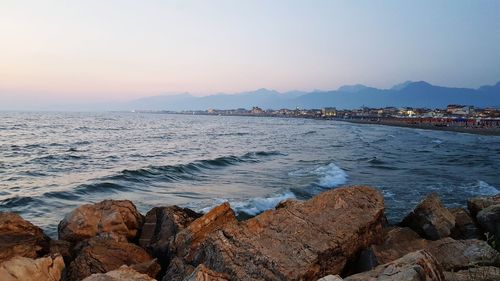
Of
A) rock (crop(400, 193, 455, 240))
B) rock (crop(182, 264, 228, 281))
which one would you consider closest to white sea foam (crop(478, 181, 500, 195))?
rock (crop(400, 193, 455, 240))

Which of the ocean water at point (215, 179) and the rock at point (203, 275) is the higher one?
the rock at point (203, 275)

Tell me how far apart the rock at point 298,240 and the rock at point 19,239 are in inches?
145

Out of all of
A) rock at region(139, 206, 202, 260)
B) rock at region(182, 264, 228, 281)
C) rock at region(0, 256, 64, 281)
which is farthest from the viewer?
rock at region(139, 206, 202, 260)

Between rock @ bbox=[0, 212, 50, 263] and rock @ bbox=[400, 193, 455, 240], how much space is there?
8919 millimetres

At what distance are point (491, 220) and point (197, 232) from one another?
292 inches

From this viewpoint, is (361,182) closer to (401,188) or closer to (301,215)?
(401,188)

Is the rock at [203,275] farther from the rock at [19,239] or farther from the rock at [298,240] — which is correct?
the rock at [19,239]

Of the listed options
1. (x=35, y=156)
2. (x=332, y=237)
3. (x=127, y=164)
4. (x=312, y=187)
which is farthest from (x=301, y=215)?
(x=35, y=156)

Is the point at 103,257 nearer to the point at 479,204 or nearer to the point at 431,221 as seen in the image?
the point at 431,221

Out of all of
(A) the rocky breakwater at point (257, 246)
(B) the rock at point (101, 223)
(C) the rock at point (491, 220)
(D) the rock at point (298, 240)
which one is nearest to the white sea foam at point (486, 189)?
(C) the rock at point (491, 220)

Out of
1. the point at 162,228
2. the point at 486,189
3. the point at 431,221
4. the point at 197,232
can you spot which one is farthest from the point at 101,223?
the point at 486,189

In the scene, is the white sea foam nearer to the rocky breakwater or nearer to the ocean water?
the ocean water

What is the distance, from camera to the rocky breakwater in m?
6.32

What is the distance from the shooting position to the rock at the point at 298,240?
6418mm
